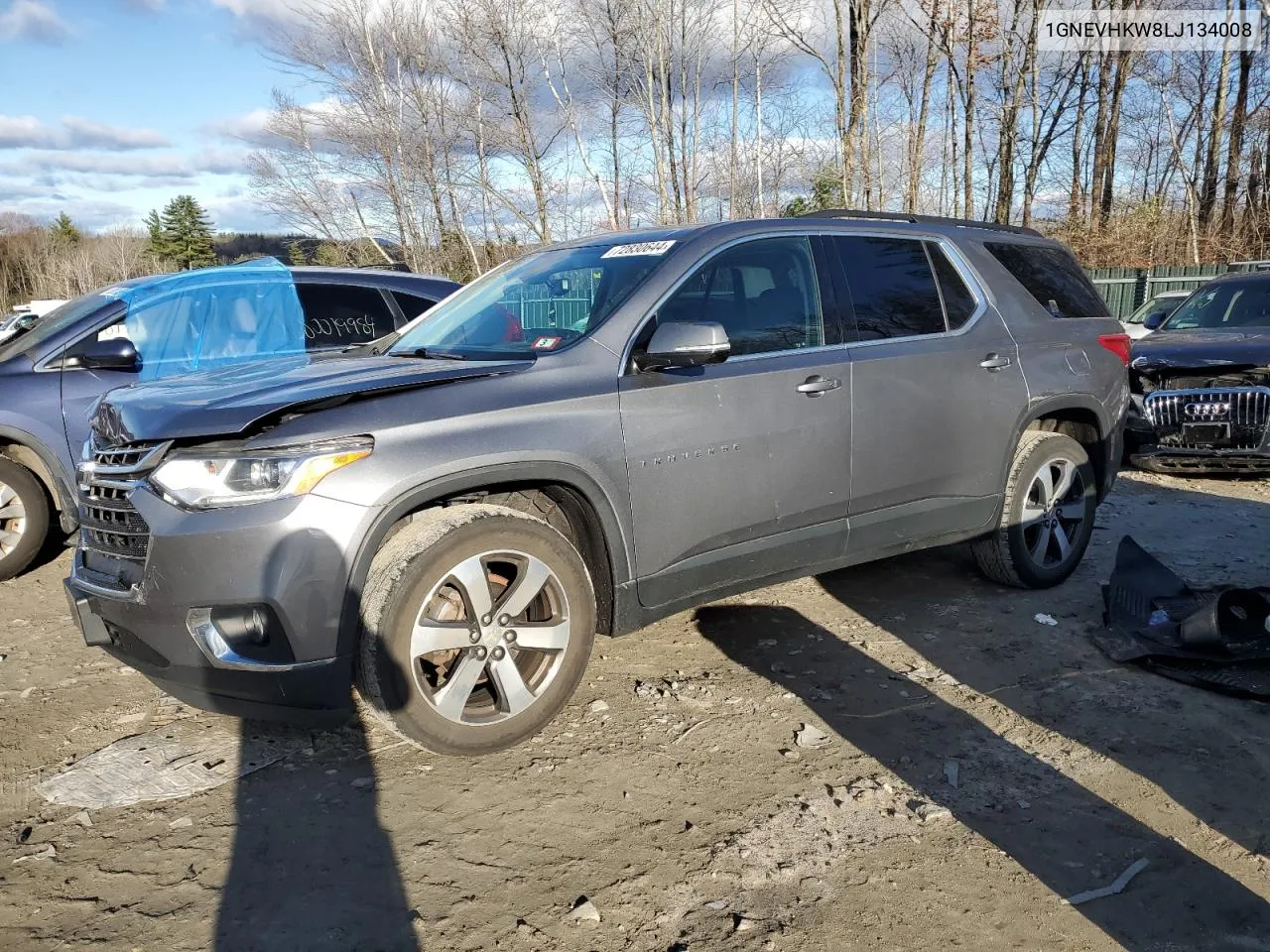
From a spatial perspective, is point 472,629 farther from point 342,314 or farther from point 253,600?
point 342,314

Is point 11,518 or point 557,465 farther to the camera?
point 11,518

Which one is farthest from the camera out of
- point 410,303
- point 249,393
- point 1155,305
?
point 1155,305

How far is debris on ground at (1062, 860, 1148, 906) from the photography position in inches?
96.9

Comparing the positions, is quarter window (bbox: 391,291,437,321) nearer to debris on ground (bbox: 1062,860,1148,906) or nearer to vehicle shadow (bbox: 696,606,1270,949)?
vehicle shadow (bbox: 696,606,1270,949)

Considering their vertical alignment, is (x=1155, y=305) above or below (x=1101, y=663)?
above

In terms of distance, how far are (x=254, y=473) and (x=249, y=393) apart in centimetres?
39

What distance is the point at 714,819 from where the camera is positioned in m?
2.85

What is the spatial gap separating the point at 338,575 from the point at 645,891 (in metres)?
1.28

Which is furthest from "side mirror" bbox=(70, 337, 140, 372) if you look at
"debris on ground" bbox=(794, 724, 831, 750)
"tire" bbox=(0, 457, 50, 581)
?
"debris on ground" bbox=(794, 724, 831, 750)

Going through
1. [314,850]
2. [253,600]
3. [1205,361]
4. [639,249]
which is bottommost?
[314,850]

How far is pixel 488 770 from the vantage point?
10.4 feet

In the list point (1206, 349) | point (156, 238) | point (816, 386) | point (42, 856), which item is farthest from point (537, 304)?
point (156, 238)

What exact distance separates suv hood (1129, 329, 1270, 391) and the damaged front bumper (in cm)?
10

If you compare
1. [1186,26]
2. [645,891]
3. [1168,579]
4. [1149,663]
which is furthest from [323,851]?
[1186,26]
